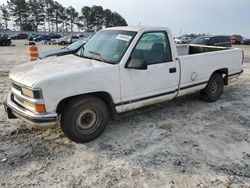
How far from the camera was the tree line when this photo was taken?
274 ft

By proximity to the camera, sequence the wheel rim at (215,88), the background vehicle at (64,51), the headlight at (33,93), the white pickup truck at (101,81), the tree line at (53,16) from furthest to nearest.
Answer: the tree line at (53,16)
the background vehicle at (64,51)
the wheel rim at (215,88)
the white pickup truck at (101,81)
the headlight at (33,93)

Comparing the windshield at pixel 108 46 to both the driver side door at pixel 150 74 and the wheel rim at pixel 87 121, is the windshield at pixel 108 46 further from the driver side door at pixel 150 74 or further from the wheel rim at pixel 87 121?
the wheel rim at pixel 87 121

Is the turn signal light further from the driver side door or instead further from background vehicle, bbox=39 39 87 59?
background vehicle, bbox=39 39 87 59

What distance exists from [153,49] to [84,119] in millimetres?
1862

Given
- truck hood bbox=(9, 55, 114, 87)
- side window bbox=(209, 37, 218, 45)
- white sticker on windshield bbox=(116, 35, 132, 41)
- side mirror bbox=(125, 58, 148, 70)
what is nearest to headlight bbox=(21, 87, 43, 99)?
truck hood bbox=(9, 55, 114, 87)

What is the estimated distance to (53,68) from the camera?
4.21 meters

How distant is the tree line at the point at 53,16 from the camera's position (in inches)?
3285

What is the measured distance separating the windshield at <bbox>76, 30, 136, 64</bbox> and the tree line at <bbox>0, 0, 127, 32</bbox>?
282 feet

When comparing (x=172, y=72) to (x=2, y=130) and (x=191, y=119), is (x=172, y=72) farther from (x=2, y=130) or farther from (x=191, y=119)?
(x=2, y=130)

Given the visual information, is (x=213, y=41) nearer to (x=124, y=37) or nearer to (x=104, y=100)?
(x=124, y=37)

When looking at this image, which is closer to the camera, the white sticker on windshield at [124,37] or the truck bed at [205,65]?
the white sticker on windshield at [124,37]

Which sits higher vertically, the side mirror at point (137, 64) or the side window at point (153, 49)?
the side window at point (153, 49)

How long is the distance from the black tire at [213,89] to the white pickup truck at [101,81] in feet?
2.23

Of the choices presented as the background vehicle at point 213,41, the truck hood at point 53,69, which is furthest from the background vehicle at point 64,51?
the background vehicle at point 213,41
